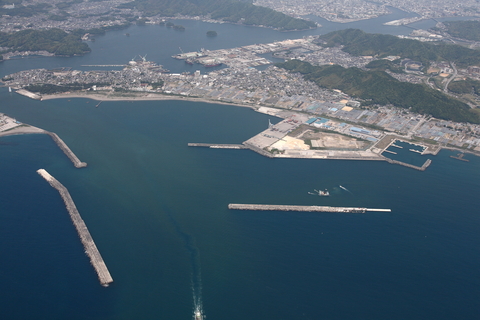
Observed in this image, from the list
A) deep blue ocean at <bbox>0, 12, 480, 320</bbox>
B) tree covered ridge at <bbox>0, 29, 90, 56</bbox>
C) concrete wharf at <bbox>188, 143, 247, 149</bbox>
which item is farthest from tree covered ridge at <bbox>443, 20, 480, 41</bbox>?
tree covered ridge at <bbox>0, 29, 90, 56</bbox>

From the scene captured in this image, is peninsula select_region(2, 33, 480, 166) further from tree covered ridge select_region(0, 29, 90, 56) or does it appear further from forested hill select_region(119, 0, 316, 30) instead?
forested hill select_region(119, 0, 316, 30)

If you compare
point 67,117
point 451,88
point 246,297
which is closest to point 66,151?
point 67,117

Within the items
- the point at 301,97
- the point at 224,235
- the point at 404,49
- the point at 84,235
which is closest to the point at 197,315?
the point at 224,235

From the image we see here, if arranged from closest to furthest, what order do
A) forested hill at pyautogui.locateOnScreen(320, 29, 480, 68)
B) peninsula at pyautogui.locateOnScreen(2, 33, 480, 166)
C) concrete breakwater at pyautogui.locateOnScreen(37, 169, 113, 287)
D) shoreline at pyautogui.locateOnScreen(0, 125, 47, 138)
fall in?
1. concrete breakwater at pyautogui.locateOnScreen(37, 169, 113, 287)
2. peninsula at pyautogui.locateOnScreen(2, 33, 480, 166)
3. shoreline at pyautogui.locateOnScreen(0, 125, 47, 138)
4. forested hill at pyautogui.locateOnScreen(320, 29, 480, 68)

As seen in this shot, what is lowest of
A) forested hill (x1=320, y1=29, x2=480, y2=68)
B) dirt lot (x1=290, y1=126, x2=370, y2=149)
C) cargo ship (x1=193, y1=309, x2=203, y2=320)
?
cargo ship (x1=193, y1=309, x2=203, y2=320)

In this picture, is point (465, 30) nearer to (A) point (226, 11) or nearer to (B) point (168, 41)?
(A) point (226, 11)

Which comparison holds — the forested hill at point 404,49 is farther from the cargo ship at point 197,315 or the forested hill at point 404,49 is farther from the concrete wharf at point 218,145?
the cargo ship at point 197,315

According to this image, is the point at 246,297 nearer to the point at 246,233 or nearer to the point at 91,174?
the point at 246,233
